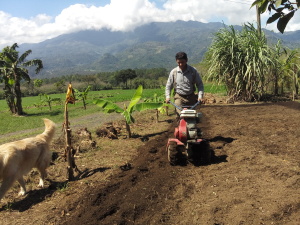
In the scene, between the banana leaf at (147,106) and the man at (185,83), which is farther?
the banana leaf at (147,106)

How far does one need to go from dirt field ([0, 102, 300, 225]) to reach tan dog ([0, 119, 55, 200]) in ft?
1.28

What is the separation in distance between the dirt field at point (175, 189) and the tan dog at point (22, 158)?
0.39m

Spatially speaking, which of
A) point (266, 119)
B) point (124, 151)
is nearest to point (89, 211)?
point (124, 151)

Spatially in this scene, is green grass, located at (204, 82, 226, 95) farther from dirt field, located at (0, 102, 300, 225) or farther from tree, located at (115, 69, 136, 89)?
tree, located at (115, 69, 136, 89)

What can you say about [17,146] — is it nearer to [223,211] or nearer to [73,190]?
[73,190]

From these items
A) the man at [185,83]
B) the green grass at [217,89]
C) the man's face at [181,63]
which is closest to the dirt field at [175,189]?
the man at [185,83]

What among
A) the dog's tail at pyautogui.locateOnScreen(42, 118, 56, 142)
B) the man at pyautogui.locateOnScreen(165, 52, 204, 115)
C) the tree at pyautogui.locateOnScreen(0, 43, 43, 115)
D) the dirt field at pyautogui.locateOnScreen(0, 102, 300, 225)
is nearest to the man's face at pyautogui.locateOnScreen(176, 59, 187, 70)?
the man at pyautogui.locateOnScreen(165, 52, 204, 115)

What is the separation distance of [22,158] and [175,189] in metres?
2.59

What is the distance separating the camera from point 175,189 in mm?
4164

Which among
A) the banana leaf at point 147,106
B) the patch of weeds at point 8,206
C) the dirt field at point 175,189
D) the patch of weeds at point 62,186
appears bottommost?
the patch of weeds at point 8,206

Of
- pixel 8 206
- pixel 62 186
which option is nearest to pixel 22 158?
pixel 8 206

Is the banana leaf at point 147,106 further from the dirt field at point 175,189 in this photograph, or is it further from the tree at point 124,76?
the tree at point 124,76

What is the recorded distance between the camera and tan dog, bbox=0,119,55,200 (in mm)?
3953

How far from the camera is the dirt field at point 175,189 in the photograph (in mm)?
3350
